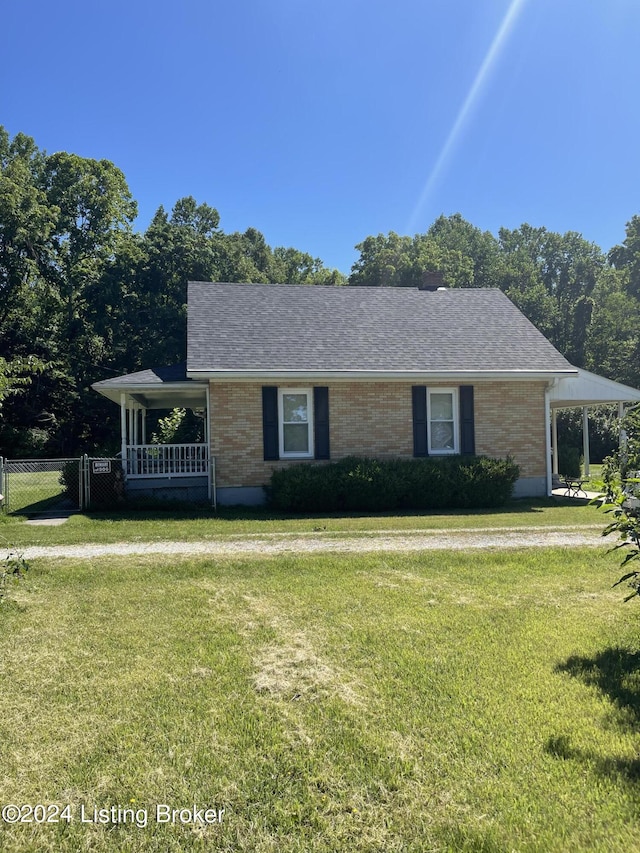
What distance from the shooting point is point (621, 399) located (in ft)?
52.6

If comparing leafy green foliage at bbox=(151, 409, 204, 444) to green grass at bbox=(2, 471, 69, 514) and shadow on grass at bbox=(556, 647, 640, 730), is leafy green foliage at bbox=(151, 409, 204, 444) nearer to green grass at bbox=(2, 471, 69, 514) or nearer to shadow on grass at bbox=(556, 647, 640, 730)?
green grass at bbox=(2, 471, 69, 514)

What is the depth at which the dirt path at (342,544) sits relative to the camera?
27.9 ft

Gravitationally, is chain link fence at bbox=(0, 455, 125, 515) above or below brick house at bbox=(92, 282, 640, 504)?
below

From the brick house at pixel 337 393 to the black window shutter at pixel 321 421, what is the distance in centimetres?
4

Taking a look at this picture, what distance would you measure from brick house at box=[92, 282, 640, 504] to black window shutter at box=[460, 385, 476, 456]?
0.12 feet

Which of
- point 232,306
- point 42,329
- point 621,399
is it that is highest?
point 42,329

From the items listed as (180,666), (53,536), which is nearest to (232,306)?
(53,536)

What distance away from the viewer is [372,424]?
580 inches

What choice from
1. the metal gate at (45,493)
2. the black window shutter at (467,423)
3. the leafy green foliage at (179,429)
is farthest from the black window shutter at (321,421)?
the leafy green foliage at (179,429)

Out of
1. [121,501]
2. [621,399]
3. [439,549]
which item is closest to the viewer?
[439,549]

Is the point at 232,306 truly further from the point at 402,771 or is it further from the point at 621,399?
the point at 402,771

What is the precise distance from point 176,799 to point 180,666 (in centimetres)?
156

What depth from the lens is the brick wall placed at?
555 inches

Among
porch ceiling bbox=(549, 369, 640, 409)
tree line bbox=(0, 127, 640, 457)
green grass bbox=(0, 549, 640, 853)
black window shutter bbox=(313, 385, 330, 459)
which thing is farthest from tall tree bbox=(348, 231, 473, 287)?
green grass bbox=(0, 549, 640, 853)
